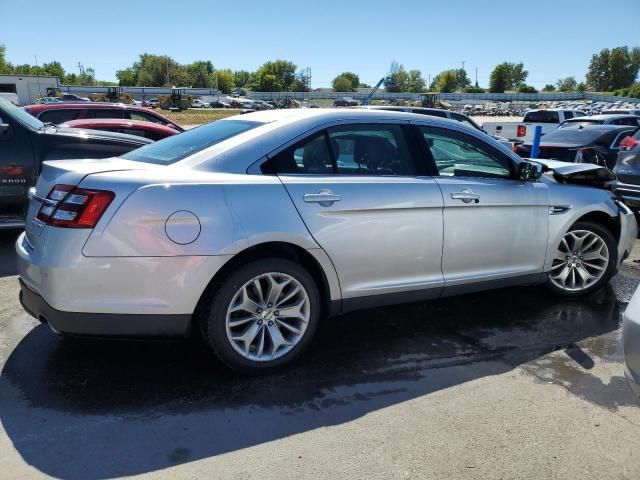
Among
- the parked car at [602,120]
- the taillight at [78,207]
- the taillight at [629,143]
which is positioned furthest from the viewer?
the parked car at [602,120]

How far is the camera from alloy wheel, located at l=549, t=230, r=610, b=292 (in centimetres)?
502

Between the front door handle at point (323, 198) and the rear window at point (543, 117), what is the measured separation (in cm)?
1856

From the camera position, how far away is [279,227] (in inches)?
135

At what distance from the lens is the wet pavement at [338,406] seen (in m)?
2.73

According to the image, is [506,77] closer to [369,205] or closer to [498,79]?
[498,79]

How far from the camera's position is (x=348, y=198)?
371 cm

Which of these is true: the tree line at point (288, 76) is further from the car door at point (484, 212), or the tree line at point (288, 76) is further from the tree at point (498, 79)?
the car door at point (484, 212)

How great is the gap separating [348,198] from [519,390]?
62.9 inches

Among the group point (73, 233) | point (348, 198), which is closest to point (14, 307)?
point (73, 233)

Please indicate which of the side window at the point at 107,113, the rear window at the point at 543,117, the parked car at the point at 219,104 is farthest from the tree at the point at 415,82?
the side window at the point at 107,113

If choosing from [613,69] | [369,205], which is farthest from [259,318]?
[613,69]

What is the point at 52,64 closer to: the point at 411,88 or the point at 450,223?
the point at 411,88

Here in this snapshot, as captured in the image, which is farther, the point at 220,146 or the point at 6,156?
the point at 6,156

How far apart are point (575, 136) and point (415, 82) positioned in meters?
161
